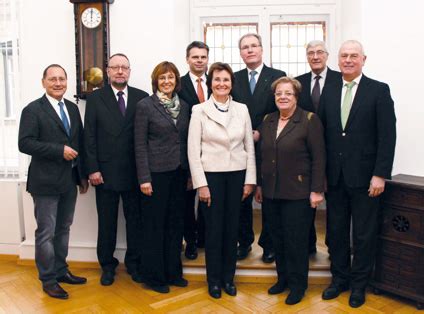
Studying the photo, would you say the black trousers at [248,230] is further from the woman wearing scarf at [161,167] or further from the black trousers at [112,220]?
the black trousers at [112,220]

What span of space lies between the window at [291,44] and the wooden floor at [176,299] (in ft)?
7.04

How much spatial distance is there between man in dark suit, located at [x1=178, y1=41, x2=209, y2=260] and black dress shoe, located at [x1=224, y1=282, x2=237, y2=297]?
0.50 meters

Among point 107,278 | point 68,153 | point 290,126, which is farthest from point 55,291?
point 290,126

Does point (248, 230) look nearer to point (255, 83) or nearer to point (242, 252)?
point (242, 252)

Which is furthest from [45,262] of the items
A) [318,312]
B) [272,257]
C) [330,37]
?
[330,37]

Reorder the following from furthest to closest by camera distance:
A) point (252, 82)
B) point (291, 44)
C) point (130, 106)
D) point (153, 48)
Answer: point (291, 44), point (153, 48), point (252, 82), point (130, 106)

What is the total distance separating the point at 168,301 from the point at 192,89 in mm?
1509

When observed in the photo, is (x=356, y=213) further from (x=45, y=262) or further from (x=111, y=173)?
(x=45, y=262)

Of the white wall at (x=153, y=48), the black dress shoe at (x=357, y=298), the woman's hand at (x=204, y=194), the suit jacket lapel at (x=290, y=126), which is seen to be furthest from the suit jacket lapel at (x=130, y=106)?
the black dress shoe at (x=357, y=298)

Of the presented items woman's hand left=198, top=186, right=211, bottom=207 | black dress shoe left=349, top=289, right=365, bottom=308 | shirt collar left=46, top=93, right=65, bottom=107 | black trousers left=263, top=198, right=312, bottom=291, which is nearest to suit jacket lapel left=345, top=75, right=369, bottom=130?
black trousers left=263, top=198, right=312, bottom=291

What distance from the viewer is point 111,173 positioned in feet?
10.4

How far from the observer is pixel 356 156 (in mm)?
2826

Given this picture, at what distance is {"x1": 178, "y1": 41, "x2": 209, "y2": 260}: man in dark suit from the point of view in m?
3.26

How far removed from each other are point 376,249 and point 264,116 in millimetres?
1197
